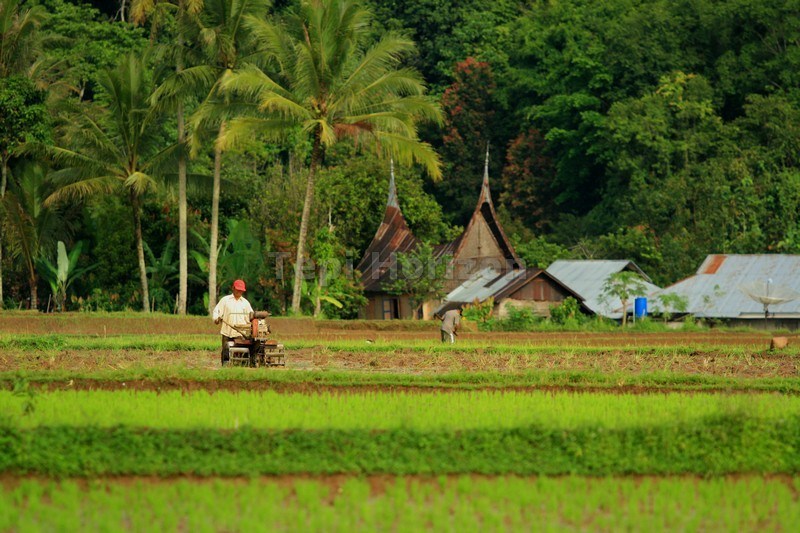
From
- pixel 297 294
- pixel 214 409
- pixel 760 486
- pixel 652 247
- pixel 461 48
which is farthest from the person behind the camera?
pixel 461 48

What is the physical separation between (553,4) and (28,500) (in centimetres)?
4312

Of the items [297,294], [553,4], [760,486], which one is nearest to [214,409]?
[760,486]

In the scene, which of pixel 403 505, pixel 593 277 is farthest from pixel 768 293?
pixel 403 505

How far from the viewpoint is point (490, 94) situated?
163 feet

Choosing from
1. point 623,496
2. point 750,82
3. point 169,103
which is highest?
point 750,82

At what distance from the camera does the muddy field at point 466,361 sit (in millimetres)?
17656

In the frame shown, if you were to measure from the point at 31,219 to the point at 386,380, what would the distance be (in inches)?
652

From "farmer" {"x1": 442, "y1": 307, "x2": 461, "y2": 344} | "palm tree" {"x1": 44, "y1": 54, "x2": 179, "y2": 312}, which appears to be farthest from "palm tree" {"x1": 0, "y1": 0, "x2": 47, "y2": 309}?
"farmer" {"x1": 442, "y1": 307, "x2": 461, "y2": 344}

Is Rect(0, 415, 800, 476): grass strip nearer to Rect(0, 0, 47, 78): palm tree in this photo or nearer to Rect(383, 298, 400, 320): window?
Rect(0, 0, 47, 78): palm tree

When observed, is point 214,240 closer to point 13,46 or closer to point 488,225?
point 13,46

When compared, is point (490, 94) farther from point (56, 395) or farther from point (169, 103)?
point (56, 395)

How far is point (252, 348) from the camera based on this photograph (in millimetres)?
16625

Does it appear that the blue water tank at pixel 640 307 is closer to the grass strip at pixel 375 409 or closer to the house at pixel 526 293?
the house at pixel 526 293

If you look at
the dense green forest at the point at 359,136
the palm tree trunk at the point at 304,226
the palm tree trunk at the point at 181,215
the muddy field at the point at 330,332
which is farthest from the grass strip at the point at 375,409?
the palm tree trunk at the point at 181,215
